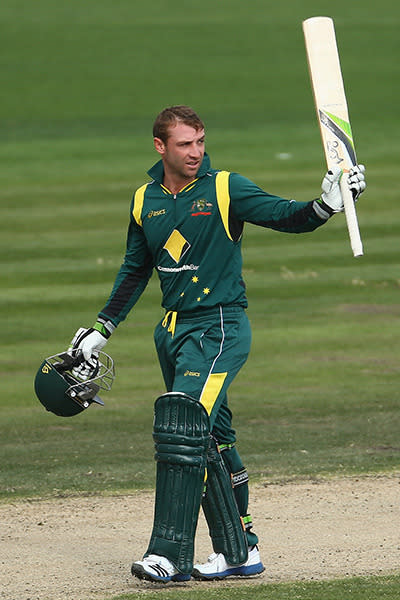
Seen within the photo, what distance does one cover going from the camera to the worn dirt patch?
6.46m

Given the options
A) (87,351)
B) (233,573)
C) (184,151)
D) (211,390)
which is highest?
(184,151)

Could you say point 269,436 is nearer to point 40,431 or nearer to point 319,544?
point 40,431

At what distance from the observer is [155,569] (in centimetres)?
618

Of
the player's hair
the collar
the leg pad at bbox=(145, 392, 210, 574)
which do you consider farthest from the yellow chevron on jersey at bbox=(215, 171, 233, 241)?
the leg pad at bbox=(145, 392, 210, 574)

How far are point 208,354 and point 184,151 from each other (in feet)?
3.17

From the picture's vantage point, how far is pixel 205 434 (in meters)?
6.16

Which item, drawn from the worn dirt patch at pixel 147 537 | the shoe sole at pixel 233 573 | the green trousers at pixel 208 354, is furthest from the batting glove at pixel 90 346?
the shoe sole at pixel 233 573

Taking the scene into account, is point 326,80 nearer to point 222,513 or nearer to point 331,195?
point 331,195

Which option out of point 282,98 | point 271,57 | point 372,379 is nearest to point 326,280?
point 372,379

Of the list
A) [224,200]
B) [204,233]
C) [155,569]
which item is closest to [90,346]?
[204,233]

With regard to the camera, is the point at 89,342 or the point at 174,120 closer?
the point at 174,120

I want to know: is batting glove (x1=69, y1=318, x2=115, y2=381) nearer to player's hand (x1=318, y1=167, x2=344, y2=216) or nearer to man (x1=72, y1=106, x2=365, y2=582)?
man (x1=72, y1=106, x2=365, y2=582)

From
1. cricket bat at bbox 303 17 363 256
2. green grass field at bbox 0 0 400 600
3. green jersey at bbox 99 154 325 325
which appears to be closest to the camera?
green jersey at bbox 99 154 325 325

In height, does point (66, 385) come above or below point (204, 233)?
below
